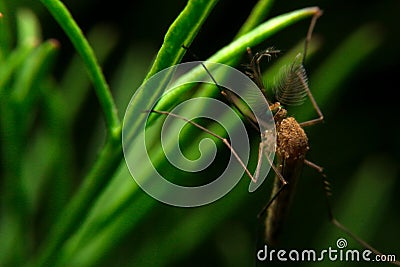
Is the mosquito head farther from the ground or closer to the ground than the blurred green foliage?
farther from the ground

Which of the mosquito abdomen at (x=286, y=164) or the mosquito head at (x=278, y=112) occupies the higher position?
the mosquito head at (x=278, y=112)

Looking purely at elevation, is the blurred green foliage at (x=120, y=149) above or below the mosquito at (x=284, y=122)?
below

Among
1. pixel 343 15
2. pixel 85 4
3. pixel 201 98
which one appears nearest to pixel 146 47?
pixel 85 4

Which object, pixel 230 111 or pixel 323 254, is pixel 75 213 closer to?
pixel 230 111

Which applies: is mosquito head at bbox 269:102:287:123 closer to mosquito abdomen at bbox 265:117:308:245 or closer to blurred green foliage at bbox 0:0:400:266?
mosquito abdomen at bbox 265:117:308:245

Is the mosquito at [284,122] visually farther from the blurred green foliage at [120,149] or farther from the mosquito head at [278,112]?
the blurred green foliage at [120,149]

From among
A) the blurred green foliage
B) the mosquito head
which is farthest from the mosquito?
the blurred green foliage

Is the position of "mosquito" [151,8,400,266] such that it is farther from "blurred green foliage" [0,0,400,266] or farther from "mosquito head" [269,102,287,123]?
"blurred green foliage" [0,0,400,266]

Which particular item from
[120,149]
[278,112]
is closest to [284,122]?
[278,112]

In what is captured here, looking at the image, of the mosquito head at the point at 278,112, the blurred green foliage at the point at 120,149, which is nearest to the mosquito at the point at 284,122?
the mosquito head at the point at 278,112

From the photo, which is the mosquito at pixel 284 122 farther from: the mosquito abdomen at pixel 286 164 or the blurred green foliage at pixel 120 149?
the blurred green foliage at pixel 120 149
